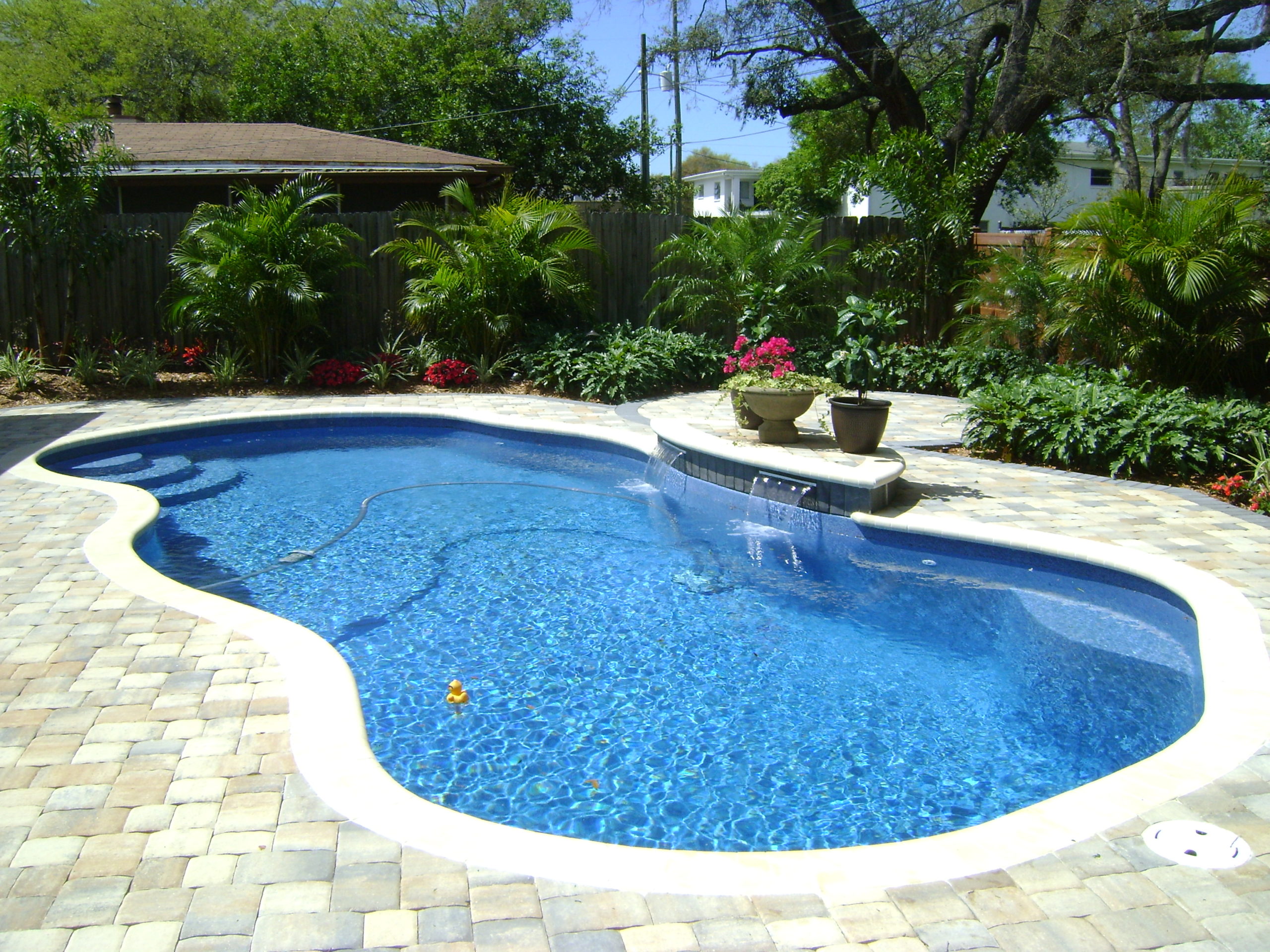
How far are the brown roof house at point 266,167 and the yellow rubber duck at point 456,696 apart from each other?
1227 cm

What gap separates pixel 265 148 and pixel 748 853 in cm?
1672

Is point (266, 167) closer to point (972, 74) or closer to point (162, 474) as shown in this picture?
point (162, 474)

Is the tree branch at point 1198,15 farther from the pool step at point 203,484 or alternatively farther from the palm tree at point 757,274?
the pool step at point 203,484

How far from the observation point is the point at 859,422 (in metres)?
8.09

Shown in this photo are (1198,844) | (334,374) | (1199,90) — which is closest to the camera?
(1198,844)

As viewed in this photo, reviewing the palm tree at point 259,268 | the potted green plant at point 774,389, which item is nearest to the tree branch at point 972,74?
the potted green plant at point 774,389

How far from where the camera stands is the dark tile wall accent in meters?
7.16

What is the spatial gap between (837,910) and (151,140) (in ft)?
60.5

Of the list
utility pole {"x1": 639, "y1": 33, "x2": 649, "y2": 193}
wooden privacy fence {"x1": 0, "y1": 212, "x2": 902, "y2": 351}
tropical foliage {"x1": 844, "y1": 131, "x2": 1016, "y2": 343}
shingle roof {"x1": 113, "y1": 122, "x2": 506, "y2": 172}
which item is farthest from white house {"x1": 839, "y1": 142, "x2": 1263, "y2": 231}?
wooden privacy fence {"x1": 0, "y1": 212, "x2": 902, "y2": 351}

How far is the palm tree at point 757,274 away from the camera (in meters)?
12.6

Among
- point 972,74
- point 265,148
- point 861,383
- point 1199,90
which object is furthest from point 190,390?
point 1199,90

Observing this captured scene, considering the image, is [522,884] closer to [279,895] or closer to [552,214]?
[279,895]

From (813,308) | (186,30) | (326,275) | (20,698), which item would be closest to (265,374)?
(326,275)

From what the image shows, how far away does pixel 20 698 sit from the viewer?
394 centimetres
